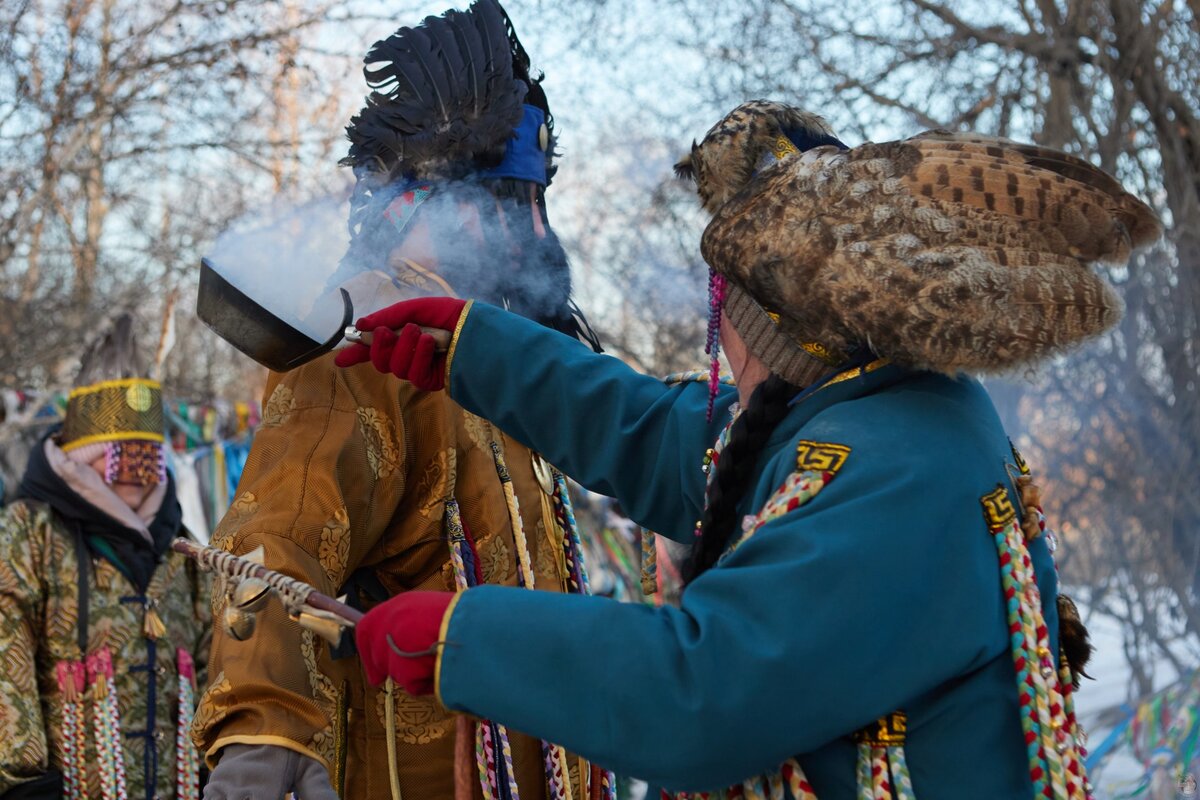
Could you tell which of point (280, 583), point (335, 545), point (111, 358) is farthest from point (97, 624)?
point (280, 583)

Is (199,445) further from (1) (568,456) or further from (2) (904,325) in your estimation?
(2) (904,325)

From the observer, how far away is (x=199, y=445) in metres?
8.59

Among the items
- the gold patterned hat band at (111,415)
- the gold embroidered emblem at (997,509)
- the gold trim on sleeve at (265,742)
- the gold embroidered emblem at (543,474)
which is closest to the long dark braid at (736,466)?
the gold embroidered emblem at (997,509)

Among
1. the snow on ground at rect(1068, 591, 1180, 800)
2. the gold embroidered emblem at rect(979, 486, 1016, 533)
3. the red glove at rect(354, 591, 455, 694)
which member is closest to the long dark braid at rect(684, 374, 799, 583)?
the gold embroidered emblem at rect(979, 486, 1016, 533)

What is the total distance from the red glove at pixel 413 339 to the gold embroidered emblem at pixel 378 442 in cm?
31

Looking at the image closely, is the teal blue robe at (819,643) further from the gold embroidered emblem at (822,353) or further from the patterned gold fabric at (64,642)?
the patterned gold fabric at (64,642)

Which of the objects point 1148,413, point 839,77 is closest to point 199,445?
point 839,77

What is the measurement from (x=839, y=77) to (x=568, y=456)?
15.3 feet

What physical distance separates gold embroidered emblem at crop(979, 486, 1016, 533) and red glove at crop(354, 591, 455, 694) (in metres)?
0.70

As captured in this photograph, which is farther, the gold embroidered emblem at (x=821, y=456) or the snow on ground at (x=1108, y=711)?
the snow on ground at (x=1108, y=711)

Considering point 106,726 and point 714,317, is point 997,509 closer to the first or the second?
point 714,317

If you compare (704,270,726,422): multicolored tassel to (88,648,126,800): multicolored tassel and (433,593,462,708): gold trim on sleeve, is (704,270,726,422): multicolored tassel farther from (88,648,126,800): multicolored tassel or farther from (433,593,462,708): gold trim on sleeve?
(88,648,126,800): multicolored tassel

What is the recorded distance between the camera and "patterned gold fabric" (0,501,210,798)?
3689mm

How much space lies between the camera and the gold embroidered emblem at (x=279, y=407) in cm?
228
